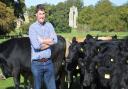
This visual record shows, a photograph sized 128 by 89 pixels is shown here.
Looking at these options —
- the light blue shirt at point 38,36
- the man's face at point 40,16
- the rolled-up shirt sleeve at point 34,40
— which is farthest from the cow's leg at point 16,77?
the man's face at point 40,16

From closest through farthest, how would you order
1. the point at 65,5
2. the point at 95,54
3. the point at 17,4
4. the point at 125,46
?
the point at 125,46
the point at 95,54
the point at 17,4
the point at 65,5

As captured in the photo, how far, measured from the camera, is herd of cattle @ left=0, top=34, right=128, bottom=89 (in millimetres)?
9891

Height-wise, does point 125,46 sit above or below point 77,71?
above

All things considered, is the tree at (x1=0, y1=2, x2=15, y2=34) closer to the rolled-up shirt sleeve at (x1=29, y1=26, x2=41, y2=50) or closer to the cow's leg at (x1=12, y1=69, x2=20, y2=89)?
the cow's leg at (x1=12, y1=69, x2=20, y2=89)

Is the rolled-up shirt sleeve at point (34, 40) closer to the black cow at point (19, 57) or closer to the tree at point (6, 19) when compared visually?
the black cow at point (19, 57)

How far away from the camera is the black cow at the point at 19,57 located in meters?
11.9

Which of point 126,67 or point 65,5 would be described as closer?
point 126,67

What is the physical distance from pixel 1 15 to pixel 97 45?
4957 cm

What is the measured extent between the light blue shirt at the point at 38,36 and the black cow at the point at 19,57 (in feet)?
12.9

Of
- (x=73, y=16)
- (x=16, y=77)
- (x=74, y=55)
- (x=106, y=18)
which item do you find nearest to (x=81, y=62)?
(x=74, y=55)

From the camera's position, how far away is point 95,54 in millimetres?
11570

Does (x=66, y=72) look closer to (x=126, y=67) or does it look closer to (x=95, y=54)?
(x=95, y=54)

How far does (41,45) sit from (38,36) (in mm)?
211

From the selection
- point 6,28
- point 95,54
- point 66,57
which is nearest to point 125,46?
point 95,54
